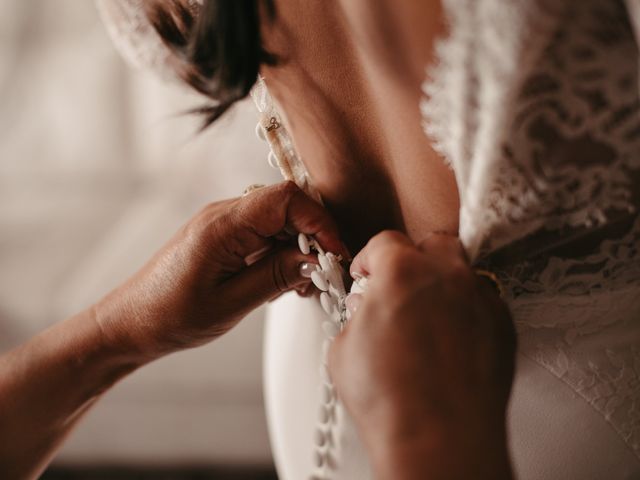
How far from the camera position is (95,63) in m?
1.61

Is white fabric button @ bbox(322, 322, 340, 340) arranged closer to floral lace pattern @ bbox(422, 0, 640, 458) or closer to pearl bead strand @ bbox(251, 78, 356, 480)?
pearl bead strand @ bbox(251, 78, 356, 480)

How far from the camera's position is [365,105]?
0.49 m

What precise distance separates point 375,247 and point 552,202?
0.12 m

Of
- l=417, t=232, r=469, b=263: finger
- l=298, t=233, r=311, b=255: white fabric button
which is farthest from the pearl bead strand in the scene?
l=417, t=232, r=469, b=263: finger

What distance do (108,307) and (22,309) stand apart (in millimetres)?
720

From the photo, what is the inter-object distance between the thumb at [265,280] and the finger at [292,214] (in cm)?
4

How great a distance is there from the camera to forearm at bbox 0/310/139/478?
0.73m

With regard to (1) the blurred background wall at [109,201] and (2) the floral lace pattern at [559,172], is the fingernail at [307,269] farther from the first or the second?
(1) the blurred background wall at [109,201]

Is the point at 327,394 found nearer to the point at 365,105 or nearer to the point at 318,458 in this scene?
the point at 318,458

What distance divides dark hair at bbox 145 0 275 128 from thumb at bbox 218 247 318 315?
138 millimetres

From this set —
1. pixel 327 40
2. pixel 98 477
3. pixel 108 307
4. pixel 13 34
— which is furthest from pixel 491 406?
pixel 13 34

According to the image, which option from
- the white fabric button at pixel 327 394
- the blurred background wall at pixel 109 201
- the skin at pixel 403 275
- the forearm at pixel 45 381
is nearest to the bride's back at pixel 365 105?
the skin at pixel 403 275

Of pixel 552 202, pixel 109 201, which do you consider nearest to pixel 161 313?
pixel 552 202

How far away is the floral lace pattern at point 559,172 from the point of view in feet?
1.19
